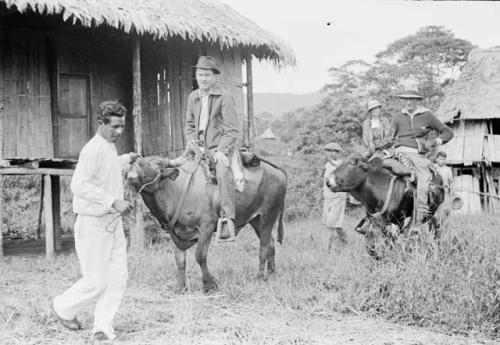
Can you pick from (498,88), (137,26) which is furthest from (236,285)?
(498,88)

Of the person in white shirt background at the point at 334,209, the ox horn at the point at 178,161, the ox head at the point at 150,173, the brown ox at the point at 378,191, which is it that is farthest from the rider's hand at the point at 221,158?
the person in white shirt background at the point at 334,209

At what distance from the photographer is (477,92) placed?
22516mm

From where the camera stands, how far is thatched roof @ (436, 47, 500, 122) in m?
22.0

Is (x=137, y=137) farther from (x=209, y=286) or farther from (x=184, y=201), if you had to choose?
(x=209, y=286)

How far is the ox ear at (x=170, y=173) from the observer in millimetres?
6832

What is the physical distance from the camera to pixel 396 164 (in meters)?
7.32

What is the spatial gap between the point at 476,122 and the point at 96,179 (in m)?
20.1

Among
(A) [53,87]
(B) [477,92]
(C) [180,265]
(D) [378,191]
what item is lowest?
(C) [180,265]

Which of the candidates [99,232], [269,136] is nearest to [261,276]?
[99,232]

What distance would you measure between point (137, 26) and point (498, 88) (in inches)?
632

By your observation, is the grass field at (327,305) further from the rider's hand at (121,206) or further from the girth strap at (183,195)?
the rider's hand at (121,206)

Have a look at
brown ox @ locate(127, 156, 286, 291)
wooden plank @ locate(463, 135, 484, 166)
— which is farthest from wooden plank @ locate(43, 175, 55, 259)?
wooden plank @ locate(463, 135, 484, 166)

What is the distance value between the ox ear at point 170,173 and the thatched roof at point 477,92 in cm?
1727

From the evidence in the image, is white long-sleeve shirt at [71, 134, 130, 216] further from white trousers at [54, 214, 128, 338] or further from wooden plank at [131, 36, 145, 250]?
wooden plank at [131, 36, 145, 250]
